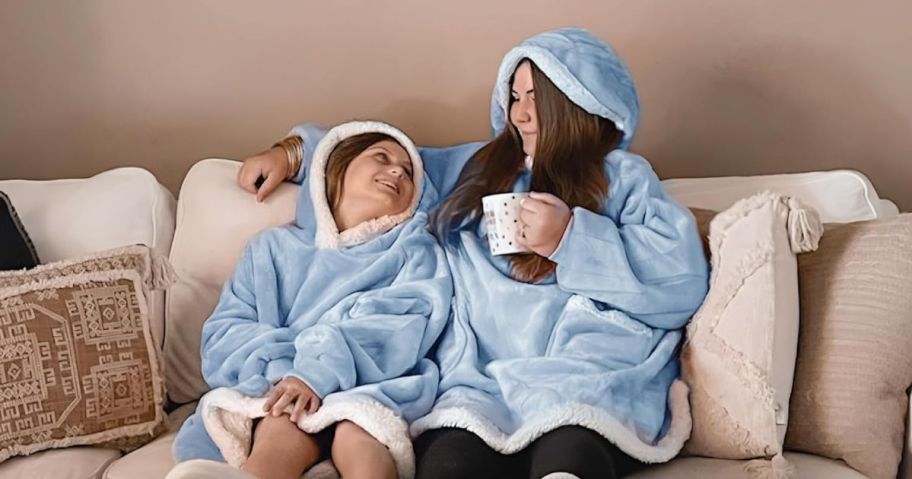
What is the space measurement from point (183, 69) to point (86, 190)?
0.43m

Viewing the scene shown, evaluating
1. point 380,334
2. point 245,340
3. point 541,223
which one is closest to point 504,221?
point 541,223

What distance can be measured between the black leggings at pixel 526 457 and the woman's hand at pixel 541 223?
0.33 m

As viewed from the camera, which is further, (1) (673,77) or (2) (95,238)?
(1) (673,77)

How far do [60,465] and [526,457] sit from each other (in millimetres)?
796

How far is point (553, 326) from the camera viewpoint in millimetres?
1896

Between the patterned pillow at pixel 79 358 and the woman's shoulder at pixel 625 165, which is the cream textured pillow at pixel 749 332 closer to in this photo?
the woman's shoulder at pixel 625 165

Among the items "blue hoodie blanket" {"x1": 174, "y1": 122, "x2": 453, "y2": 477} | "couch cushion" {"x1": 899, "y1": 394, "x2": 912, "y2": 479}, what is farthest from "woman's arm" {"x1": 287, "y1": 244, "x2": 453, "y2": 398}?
"couch cushion" {"x1": 899, "y1": 394, "x2": 912, "y2": 479}

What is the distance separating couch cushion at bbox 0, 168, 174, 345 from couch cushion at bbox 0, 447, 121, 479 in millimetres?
294

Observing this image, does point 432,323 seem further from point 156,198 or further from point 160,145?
point 160,145

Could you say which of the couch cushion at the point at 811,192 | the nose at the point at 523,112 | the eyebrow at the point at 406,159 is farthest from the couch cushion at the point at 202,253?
the couch cushion at the point at 811,192

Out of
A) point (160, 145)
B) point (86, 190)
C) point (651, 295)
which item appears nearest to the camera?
point (651, 295)

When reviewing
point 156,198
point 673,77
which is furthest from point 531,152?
point 156,198

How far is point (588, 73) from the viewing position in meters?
1.97

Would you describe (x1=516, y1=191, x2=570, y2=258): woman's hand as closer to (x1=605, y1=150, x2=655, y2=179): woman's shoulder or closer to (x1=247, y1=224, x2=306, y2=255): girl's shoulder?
(x1=605, y1=150, x2=655, y2=179): woman's shoulder
